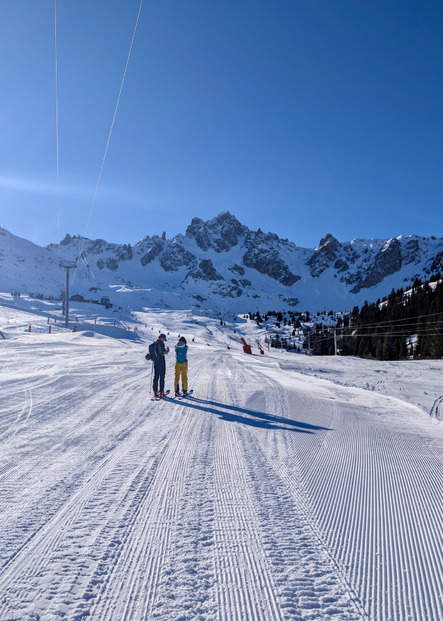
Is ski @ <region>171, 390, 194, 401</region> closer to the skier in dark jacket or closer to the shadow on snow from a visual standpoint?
the skier in dark jacket

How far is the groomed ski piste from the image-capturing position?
6.69 feet

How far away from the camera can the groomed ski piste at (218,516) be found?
204cm

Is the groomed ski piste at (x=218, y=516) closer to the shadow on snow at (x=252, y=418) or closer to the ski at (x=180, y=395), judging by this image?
the shadow on snow at (x=252, y=418)

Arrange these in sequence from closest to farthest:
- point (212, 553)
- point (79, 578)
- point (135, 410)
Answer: point (79, 578) → point (212, 553) → point (135, 410)

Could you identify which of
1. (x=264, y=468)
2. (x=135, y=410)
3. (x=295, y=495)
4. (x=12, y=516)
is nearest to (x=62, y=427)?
(x=135, y=410)

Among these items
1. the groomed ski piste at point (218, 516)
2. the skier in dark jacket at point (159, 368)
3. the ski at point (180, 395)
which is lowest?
the ski at point (180, 395)

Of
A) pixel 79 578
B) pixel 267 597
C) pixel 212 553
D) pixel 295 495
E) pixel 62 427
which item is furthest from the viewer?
pixel 62 427

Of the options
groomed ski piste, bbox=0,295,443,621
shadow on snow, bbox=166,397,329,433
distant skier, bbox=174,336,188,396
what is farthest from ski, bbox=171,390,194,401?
groomed ski piste, bbox=0,295,443,621

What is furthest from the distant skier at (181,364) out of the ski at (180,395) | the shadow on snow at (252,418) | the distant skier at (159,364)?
the shadow on snow at (252,418)

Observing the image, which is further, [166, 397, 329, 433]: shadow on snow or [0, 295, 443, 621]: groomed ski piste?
[166, 397, 329, 433]: shadow on snow

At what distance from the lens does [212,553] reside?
2453 millimetres

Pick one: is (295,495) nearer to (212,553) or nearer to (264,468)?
(264,468)

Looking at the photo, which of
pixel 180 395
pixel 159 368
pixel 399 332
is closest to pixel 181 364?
pixel 159 368

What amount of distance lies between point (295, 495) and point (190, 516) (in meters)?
1.05
